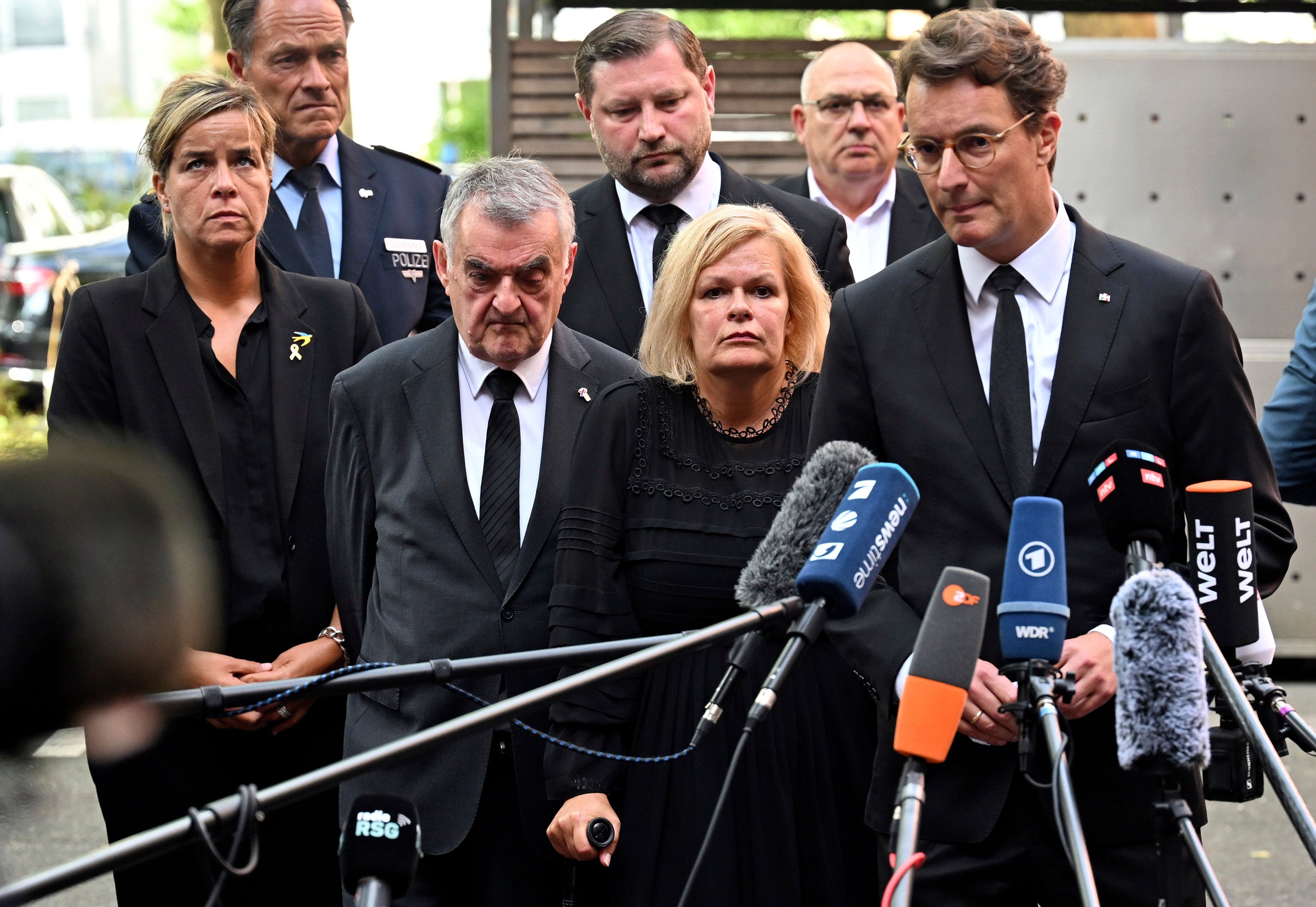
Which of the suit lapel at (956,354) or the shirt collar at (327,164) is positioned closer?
the suit lapel at (956,354)

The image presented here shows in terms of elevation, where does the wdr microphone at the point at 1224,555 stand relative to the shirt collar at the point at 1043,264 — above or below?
below

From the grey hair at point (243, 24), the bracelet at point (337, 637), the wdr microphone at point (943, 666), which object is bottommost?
the bracelet at point (337, 637)

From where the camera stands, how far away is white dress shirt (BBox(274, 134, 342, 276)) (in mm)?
4688

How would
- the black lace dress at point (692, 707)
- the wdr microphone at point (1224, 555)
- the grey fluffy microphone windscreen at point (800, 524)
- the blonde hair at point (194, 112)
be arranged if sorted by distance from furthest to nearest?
1. the blonde hair at point (194, 112)
2. the black lace dress at point (692, 707)
3. the wdr microphone at point (1224, 555)
4. the grey fluffy microphone windscreen at point (800, 524)

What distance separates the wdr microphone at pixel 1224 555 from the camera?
2453 millimetres

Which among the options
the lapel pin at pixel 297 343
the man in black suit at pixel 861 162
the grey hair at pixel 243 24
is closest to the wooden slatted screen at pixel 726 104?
the man in black suit at pixel 861 162

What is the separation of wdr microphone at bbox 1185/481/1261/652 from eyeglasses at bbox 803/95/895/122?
3.60 m

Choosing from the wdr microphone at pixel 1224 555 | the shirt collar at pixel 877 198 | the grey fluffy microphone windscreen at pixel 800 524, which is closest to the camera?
the grey fluffy microphone windscreen at pixel 800 524

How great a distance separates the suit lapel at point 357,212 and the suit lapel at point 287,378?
0.51m

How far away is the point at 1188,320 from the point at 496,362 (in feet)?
5.40

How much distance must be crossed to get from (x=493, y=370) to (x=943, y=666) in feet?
6.25

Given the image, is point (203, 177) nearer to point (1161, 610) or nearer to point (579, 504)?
point (579, 504)

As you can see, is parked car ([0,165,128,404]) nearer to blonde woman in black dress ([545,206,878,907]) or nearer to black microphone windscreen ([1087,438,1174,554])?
blonde woman in black dress ([545,206,878,907])

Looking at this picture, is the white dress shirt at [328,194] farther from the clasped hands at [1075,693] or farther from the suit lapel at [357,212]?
the clasped hands at [1075,693]
